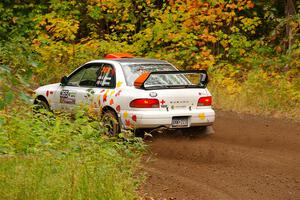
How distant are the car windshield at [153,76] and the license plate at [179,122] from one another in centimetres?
66

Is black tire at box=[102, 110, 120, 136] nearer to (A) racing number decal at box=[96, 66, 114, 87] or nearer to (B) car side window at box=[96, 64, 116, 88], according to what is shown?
(B) car side window at box=[96, 64, 116, 88]

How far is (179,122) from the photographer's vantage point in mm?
11281

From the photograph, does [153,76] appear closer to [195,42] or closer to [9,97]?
[9,97]

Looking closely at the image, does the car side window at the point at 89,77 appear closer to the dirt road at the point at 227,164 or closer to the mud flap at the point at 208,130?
the dirt road at the point at 227,164

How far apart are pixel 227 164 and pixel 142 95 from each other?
2.14 m

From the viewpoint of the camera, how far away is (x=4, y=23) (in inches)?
1024

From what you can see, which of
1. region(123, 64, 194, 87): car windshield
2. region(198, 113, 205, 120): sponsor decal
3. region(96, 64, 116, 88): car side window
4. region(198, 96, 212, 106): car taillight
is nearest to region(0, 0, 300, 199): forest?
region(96, 64, 116, 88): car side window

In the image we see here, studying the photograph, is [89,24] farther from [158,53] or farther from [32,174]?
[32,174]

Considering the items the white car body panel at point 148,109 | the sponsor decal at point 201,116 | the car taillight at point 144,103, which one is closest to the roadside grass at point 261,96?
the sponsor decal at point 201,116

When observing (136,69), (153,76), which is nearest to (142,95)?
(153,76)

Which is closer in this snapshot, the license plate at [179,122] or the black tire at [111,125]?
the black tire at [111,125]

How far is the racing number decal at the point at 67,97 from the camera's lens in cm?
1259

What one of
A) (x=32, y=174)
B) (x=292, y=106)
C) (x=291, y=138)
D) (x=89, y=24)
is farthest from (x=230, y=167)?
(x=89, y=24)

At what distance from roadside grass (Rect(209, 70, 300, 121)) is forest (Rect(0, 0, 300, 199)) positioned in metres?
0.03
